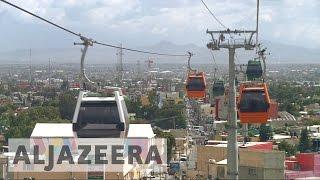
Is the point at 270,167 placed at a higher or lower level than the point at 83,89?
lower

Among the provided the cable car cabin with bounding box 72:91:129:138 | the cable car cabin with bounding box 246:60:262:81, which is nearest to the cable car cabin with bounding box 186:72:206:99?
the cable car cabin with bounding box 246:60:262:81

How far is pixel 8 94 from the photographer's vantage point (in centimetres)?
9894

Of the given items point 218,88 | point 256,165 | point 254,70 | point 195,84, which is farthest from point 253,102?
point 256,165

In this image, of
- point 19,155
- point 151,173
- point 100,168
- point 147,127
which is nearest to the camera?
point 100,168

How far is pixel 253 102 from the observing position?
11648 millimetres

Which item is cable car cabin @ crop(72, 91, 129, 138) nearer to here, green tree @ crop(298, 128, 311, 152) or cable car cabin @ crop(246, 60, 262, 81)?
cable car cabin @ crop(246, 60, 262, 81)

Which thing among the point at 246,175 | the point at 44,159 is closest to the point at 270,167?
the point at 246,175

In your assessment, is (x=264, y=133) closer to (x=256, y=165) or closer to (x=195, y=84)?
(x=256, y=165)

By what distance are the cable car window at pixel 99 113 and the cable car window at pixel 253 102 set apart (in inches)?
90.7

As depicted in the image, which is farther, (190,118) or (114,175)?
(190,118)

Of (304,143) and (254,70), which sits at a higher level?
(254,70)

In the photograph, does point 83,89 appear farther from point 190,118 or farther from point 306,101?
point 306,101

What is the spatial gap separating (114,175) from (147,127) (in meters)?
9.48

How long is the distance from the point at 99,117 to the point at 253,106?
2689 mm
